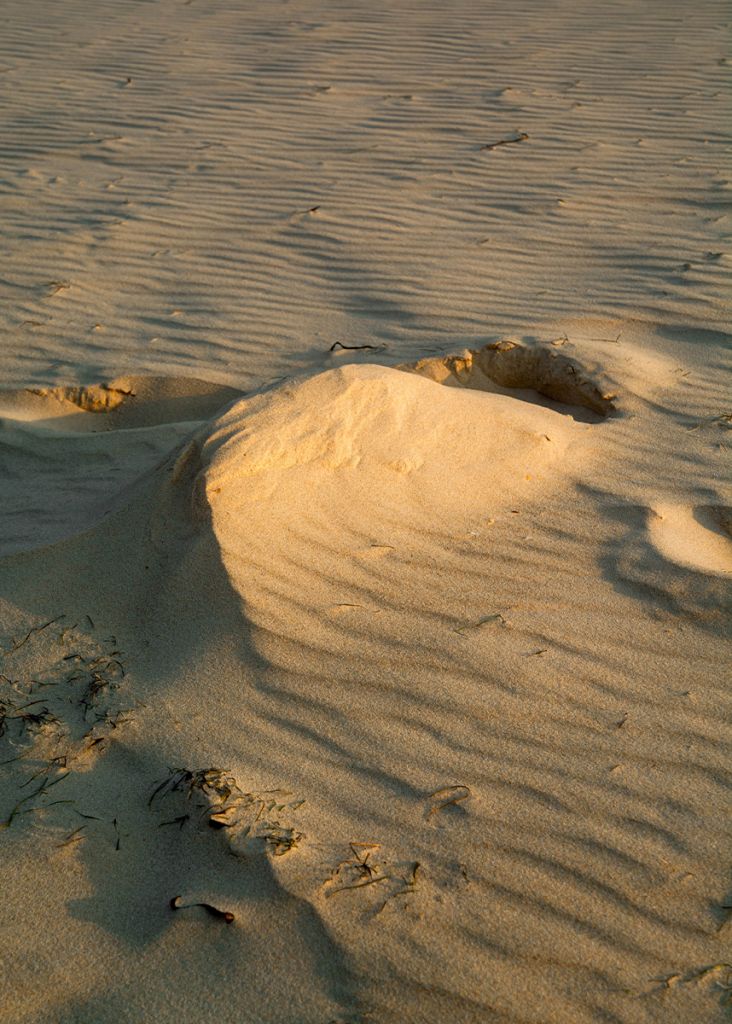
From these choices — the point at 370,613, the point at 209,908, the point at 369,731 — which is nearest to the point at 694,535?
the point at 370,613

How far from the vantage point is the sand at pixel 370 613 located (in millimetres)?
2014

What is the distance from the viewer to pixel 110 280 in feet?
18.4

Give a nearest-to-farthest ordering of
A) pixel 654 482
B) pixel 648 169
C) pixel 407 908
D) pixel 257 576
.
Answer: pixel 407 908, pixel 257 576, pixel 654 482, pixel 648 169

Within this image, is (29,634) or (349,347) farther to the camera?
(349,347)

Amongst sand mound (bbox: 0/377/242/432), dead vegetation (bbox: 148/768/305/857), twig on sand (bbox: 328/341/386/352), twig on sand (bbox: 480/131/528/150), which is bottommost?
sand mound (bbox: 0/377/242/432)

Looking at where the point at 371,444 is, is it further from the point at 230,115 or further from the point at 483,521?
the point at 230,115

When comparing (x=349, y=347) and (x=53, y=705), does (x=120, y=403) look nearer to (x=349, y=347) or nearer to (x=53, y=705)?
(x=349, y=347)

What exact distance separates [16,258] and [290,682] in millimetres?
4292

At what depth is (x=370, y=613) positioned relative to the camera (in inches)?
111

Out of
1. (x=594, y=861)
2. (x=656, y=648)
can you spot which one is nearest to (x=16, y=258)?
(x=656, y=648)

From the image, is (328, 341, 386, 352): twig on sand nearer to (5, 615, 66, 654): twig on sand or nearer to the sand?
the sand

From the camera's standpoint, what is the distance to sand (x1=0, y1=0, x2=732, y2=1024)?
Answer: 6.61ft

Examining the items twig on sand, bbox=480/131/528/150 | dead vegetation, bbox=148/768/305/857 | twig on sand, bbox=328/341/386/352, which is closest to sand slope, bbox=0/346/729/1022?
dead vegetation, bbox=148/768/305/857

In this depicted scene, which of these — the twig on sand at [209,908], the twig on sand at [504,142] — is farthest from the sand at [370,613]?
the twig on sand at [504,142]
